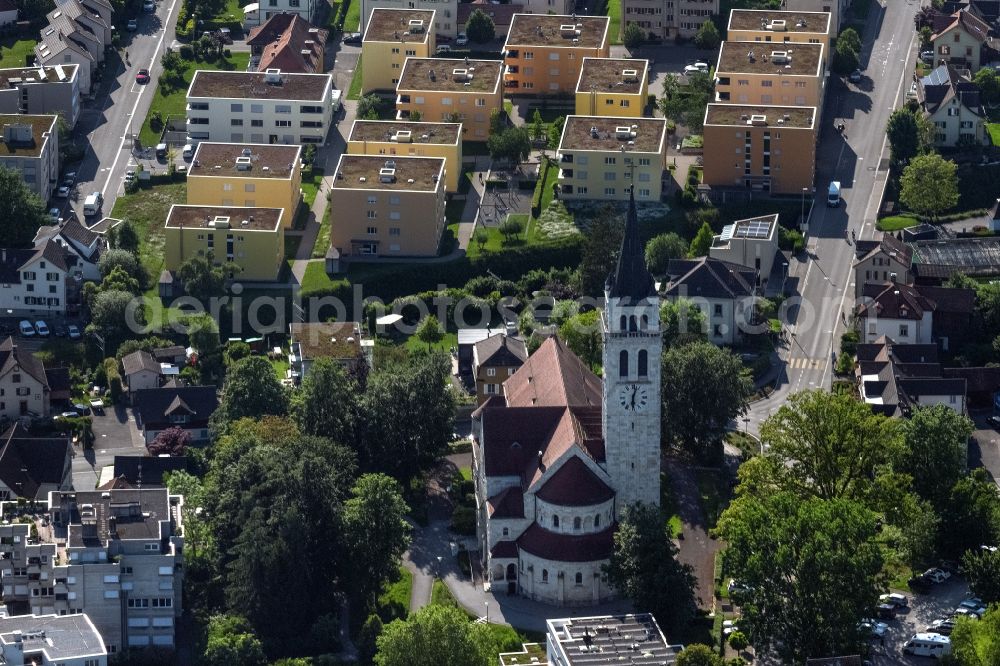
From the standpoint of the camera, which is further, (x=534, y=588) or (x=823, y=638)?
(x=534, y=588)

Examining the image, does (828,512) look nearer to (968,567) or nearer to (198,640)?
(968,567)

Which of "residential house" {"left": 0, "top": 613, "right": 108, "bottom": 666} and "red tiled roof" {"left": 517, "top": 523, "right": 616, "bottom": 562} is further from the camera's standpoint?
"red tiled roof" {"left": 517, "top": 523, "right": 616, "bottom": 562}

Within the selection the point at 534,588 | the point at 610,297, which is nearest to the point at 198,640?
the point at 534,588

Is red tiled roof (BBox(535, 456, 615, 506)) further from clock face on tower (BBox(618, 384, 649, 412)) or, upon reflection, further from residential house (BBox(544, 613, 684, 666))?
residential house (BBox(544, 613, 684, 666))

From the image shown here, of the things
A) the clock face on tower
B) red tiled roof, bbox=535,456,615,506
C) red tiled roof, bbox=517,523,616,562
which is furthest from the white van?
the clock face on tower

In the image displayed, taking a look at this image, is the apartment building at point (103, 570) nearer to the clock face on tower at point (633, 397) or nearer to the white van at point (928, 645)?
the clock face on tower at point (633, 397)
